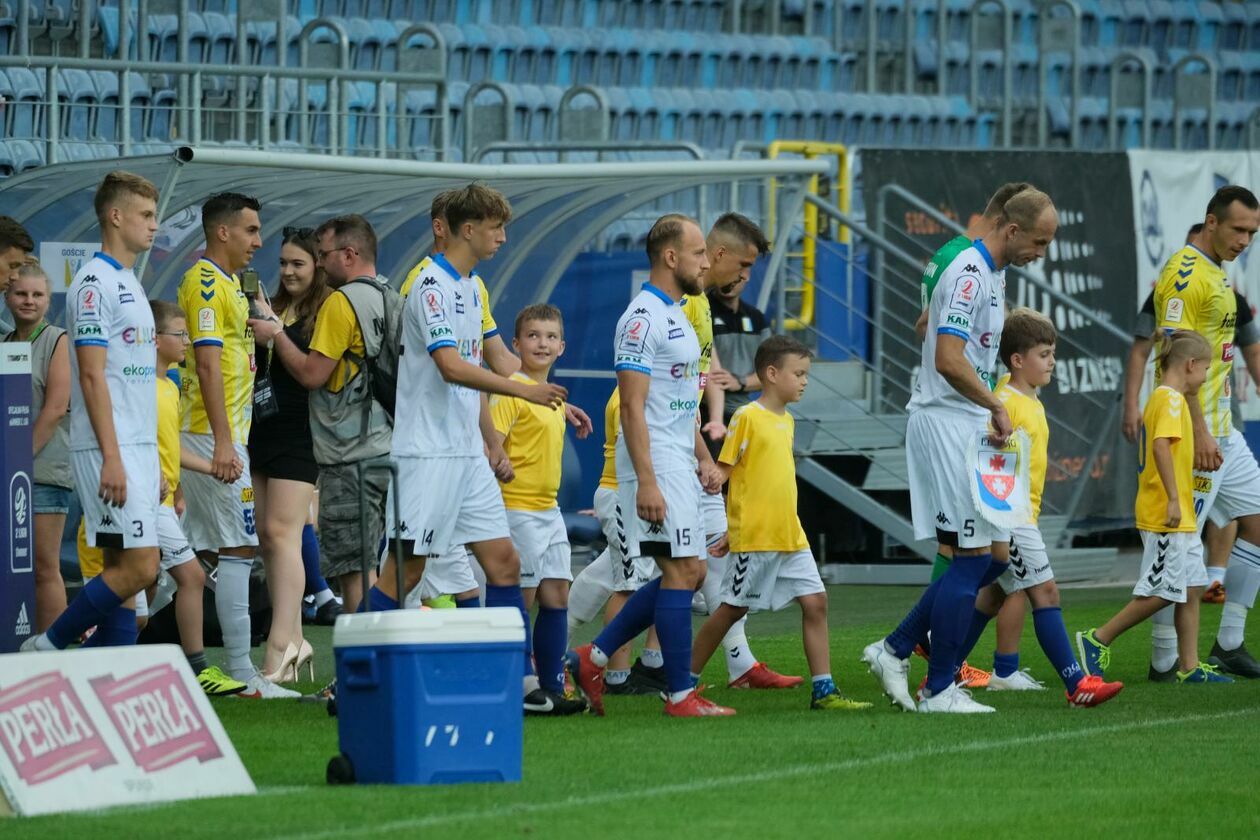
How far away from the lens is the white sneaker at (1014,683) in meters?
8.37

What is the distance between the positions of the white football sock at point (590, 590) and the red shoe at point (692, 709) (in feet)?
3.95

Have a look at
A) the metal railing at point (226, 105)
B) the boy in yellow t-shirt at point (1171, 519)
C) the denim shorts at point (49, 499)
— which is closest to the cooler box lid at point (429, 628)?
the denim shorts at point (49, 499)

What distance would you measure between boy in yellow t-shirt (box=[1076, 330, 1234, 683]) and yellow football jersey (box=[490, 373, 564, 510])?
7.41 feet

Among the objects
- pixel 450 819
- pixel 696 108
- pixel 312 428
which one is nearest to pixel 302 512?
pixel 312 428

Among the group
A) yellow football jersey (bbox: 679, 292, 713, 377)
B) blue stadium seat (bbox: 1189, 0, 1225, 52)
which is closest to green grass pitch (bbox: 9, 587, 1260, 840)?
yellow football jersey (bbox: 679, 292, 713, 377)

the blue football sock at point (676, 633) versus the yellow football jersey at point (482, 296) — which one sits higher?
the yellow football jersey at point (482, 296)

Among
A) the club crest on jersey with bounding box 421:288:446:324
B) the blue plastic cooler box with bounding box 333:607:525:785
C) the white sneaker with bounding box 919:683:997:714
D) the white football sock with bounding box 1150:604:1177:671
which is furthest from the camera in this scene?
the white football sock with bounding box 1150:604:1177:671

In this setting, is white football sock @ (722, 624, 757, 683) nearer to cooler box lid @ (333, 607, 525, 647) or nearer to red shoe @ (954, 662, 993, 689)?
red shoe @ (954, 662, 993, 689)

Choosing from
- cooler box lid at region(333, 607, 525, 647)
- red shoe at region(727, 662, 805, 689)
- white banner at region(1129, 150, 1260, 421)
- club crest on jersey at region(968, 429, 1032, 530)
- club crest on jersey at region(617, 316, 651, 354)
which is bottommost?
red shoe at region(727, 662, 805, 689)


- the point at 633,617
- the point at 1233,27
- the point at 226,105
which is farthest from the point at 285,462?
the point at 1233,27

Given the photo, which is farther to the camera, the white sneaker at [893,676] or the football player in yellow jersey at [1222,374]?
the football player in yellow jersey at [1222,374]

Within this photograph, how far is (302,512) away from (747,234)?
2073 mm

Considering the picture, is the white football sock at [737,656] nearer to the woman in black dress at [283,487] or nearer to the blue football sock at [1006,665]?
the blue football sock at [1006,665]

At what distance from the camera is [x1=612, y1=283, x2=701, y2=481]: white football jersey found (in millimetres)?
7309
